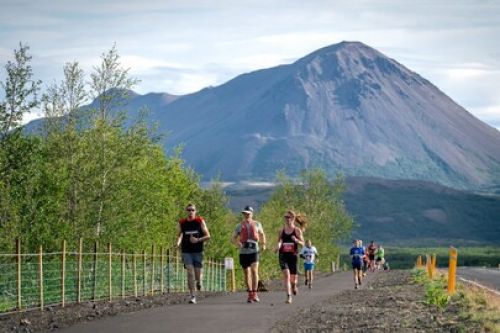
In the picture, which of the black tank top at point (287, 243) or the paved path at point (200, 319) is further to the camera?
the black tank top at point (287, 243)

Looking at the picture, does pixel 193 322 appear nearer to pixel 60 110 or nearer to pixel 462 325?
pixel 462 325

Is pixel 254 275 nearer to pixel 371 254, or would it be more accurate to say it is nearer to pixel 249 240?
pixel 249 240

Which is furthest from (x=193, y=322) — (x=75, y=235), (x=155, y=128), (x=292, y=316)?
(x=155, y=128)

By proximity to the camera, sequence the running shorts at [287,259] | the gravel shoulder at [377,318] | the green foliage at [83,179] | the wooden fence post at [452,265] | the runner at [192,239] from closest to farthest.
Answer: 1. the gravel shoulder at [377,318]
2. the runner at [192,239]
3. the wooden fence post at [452,265]
4. the running shorts at [287,259]
5. the green foliage at [83,179]

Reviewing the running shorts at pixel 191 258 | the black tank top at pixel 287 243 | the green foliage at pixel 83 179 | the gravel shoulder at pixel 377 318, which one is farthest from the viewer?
the green foliage at pixel 83 179

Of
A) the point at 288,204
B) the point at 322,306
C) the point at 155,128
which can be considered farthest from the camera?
the point at 288,204

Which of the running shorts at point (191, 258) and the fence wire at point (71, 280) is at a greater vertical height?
the running shorts at point (191, 258)

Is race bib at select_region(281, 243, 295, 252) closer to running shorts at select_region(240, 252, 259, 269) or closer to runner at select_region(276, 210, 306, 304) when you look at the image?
runner at select_region(276, 210, 306, 304)

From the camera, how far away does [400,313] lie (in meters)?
22.0

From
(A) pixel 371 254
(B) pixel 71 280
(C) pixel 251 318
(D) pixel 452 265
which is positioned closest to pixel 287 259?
(D) pixel 452 265

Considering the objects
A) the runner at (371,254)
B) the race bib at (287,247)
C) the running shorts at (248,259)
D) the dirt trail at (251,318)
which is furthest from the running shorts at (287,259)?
the runner at (371,254)

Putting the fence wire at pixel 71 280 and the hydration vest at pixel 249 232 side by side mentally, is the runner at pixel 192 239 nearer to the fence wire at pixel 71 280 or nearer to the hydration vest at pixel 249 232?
the hydration vest at pixel 249 232

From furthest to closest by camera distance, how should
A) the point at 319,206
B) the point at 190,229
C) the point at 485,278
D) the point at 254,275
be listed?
the point at 319,206
the point at 485,278
the point at 254,275
the point at 190,229

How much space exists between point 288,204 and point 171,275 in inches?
3033
